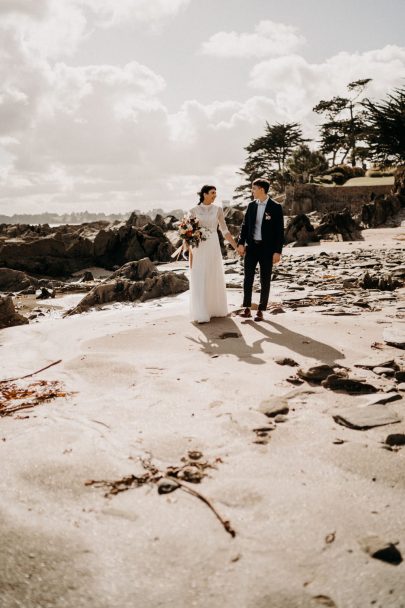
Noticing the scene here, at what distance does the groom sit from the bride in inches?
18.1

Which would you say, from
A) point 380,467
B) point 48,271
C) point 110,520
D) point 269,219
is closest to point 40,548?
point 110,520

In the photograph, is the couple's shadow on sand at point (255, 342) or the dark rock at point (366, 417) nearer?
the dark rock at point (366, 417)

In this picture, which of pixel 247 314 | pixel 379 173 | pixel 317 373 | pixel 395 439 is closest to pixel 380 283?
pixel 247 314

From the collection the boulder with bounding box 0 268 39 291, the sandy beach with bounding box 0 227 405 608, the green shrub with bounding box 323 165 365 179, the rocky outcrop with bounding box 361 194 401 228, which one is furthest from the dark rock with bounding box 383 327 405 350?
the green shrub with bounding box 323 165 365 179

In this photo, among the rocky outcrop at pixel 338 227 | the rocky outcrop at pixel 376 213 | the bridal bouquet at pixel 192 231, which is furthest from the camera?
the rocky outcrop at pixel 376 213

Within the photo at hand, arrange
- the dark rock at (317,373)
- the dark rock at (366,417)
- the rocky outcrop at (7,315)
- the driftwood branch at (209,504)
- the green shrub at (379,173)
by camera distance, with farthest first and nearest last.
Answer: the green shrub at (379,173) < the rocky outcrop at (7,315) < the dark rock at (317,373) < the dark rock at (366,417) < the driftwood branch at (209,504)

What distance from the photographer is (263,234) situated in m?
7.07

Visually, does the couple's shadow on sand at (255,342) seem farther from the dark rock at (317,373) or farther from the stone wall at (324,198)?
the stone wall at (324,198)

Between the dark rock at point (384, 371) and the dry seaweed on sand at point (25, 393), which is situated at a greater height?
the dark rock at point (384, 371)

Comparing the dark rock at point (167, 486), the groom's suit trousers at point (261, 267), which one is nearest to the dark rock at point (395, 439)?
the dark rock at point (167, 486)

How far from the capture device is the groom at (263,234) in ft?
23.0

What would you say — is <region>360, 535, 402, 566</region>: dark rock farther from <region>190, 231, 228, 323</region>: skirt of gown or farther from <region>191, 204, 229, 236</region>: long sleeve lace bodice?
<region>191, 204, 229, 236</region>: long sleeve lace bodice

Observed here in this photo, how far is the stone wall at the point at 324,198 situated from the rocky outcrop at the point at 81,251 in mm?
17690

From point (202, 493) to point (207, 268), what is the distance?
198 inches
